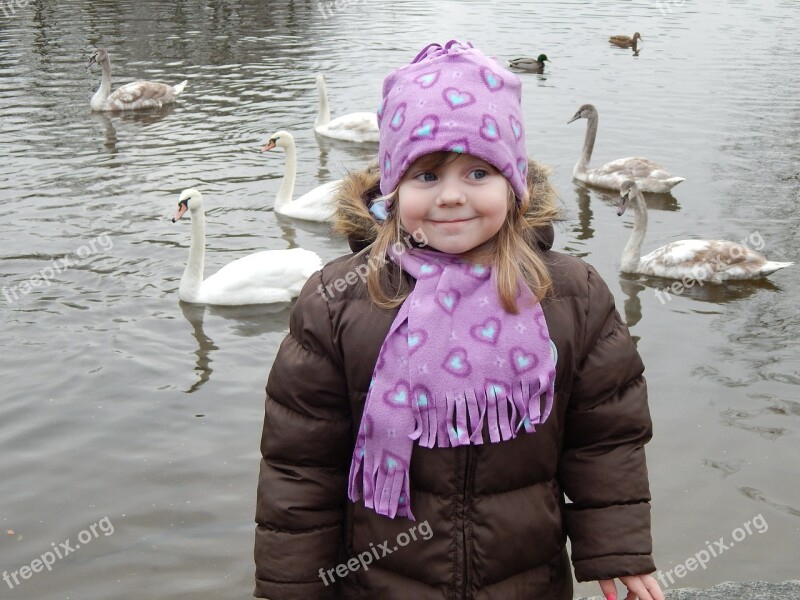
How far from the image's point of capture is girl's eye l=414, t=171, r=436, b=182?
8.96 feet

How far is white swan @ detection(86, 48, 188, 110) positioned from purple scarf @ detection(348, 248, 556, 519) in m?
15.2

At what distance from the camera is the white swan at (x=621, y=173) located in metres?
12.2

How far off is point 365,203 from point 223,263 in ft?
24.7

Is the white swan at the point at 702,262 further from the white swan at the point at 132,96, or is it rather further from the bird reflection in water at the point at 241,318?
the white swan at the point at 132,96

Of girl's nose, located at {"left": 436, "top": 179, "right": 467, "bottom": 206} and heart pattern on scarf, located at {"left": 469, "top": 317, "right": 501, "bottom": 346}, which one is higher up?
girl's nose, located at {"left": 436, "top": 179, "right": 467, "bottom": 206}

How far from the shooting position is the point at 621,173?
12578 mm

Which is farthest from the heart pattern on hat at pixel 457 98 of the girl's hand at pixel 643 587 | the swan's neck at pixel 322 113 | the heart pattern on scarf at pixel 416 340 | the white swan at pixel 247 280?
the swan's neck at pixel 322 113

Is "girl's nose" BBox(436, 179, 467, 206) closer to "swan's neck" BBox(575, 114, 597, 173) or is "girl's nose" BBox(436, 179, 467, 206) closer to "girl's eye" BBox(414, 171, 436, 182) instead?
"girl's eye" BBox(414, 171, 436, 182)

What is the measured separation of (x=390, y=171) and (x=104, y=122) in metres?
14.5

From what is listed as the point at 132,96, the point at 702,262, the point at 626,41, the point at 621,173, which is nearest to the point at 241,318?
the point at 702,262

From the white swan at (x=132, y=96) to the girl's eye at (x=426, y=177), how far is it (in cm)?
1507

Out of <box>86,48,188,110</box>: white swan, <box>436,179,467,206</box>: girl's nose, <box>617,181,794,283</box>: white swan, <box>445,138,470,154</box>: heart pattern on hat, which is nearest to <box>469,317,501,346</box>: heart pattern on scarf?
<box>436,179,467,206</box>: girl's nose

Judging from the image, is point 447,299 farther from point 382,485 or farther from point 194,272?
point 194,272

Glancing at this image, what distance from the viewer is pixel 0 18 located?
25.6m
